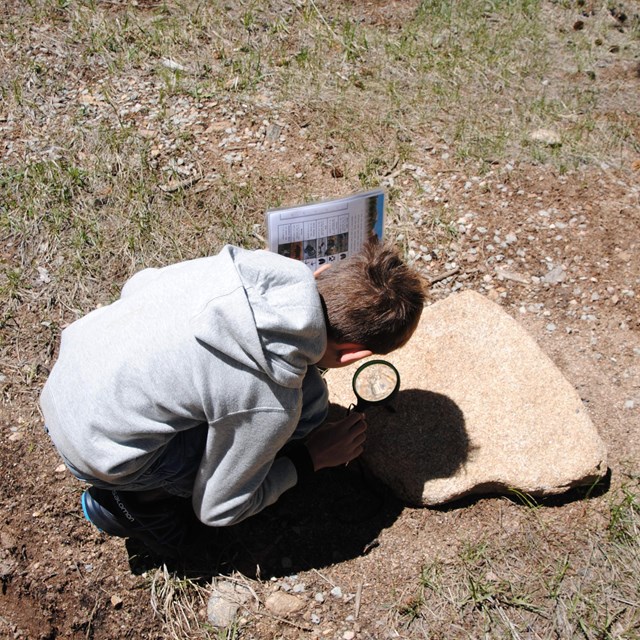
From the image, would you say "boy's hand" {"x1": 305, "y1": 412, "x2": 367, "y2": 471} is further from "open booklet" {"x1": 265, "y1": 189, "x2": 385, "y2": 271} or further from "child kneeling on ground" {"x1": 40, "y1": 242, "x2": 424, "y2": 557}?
"open booklet" {"x1": 265, "y1": 189, "x2": 385, "y2": 271}

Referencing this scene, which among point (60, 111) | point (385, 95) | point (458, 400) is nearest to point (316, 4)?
point (385, 95)

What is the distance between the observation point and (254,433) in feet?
6.06

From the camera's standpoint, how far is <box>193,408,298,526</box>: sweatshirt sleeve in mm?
1835

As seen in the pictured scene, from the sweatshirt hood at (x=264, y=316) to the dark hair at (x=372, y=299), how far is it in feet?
0.40

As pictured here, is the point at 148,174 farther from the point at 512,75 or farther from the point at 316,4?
the point at 512,75

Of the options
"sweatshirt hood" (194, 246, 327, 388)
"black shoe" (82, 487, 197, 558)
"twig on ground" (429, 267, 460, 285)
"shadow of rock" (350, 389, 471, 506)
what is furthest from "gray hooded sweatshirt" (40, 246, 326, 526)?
"twig on ground" (429, 267, 460, 285)

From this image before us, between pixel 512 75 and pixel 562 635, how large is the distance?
3.34 m

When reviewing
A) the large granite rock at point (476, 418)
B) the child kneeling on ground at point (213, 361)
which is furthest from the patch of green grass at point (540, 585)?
the child kneeling on ground at point (213, 361)

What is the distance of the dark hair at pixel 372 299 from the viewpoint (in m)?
1.94

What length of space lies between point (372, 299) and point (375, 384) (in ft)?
2.44

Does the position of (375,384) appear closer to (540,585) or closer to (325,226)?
(325,226)

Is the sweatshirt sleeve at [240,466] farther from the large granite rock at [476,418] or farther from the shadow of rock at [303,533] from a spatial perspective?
the large granite rock at [476,418]

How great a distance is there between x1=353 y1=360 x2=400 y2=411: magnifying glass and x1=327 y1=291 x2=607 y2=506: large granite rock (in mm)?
143

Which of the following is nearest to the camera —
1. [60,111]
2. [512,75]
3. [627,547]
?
[627,547]
